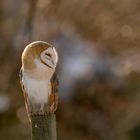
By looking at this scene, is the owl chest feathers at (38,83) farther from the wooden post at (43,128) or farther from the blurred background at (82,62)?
the blurred background at (82,62)

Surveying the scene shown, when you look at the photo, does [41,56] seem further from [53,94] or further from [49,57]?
[53,94]

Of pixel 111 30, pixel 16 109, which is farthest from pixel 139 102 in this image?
pixel 16 109

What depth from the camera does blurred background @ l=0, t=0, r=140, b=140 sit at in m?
6.74

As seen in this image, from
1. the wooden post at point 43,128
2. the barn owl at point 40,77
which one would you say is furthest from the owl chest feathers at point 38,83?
the wooden post at point 43,128

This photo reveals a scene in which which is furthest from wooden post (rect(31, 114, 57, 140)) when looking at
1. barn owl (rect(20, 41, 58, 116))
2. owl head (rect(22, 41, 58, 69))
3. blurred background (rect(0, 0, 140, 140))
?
blurred background (rect(0, 0, 140, 140))

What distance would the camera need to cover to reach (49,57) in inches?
98.1

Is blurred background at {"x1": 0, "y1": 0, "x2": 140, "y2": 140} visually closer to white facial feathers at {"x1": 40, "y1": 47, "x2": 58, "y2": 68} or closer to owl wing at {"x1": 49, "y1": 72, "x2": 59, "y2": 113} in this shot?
owl wing at {"x1": 49, "y1": 72, "x2": 59, "y2": 113}

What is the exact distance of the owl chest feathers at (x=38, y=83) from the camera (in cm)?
254

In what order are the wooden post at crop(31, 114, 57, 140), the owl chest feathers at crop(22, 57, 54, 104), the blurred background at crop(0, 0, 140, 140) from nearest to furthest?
1. the wooden post at crop(31, 114, 57, 140)
2. the owl chest feathers at crop(22, 57, 54, 104)
3. the blurred background at crop(0, 0, 140, 140)

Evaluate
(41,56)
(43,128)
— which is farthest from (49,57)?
(43,128)

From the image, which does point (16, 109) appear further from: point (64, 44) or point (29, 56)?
point (29, 56)

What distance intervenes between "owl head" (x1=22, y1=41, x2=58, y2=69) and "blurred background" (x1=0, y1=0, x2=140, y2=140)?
398cm

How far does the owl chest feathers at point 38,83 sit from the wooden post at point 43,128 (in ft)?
0.61

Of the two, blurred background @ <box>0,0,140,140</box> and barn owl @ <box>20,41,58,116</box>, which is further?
blurred background @ <box>0,0,140,140</box>
